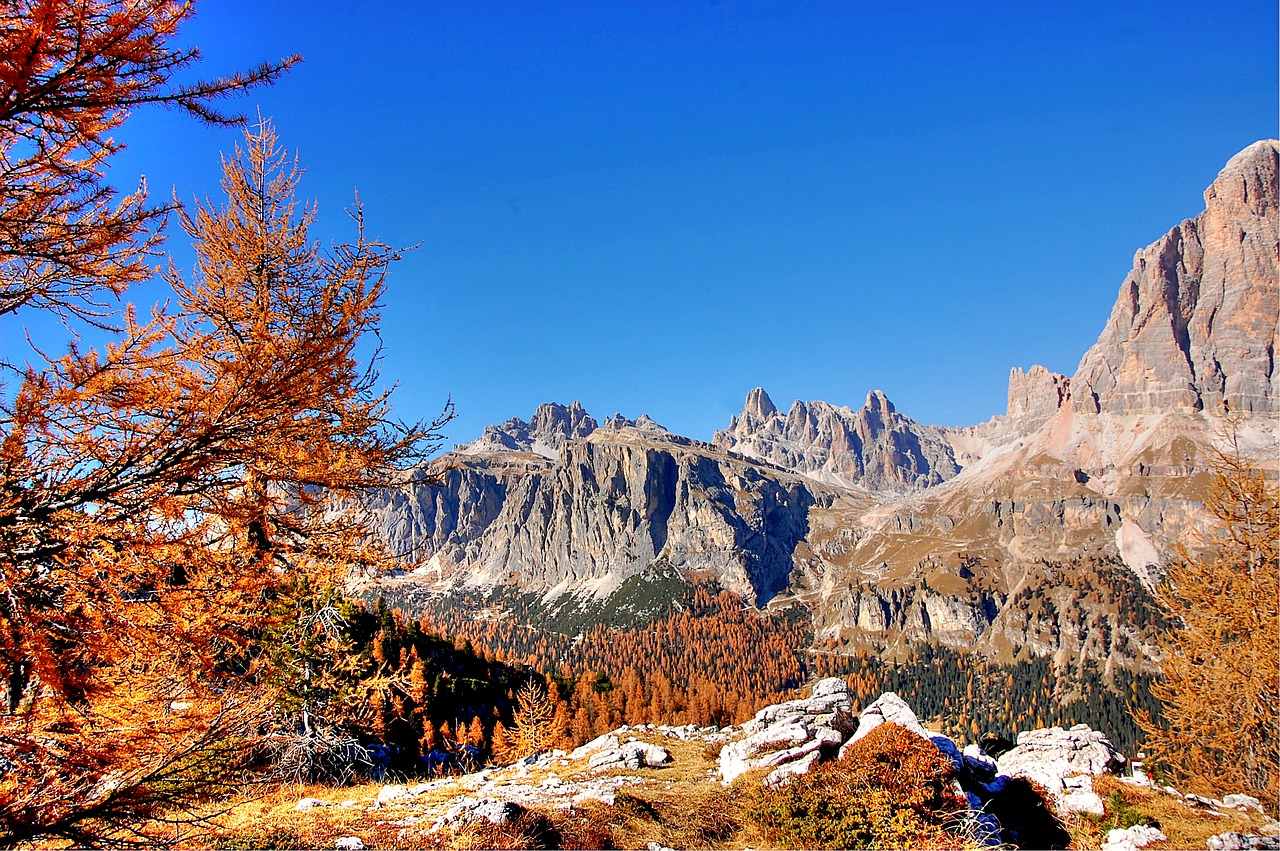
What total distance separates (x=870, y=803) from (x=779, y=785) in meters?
3.29

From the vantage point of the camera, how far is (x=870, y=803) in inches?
475

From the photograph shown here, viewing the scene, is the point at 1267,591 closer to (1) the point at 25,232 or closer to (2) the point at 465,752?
(1) the point at 25,232

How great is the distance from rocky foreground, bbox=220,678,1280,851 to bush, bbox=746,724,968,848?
0.38 meters

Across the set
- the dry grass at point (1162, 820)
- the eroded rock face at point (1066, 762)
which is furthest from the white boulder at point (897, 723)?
the dry grass at point (1162, 820)

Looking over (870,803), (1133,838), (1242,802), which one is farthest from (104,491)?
(1242,802)

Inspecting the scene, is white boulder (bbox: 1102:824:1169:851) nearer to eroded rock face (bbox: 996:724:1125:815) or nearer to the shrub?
the shrub

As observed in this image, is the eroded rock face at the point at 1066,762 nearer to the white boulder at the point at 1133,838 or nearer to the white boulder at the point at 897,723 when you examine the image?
the white boulder at the point at 1133,838

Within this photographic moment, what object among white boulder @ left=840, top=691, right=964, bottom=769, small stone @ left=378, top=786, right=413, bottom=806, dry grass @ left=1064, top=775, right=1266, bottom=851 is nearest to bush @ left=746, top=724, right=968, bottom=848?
white boulder @ left=840, top=691, right=964, bottom=769

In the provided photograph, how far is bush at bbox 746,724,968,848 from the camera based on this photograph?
11445mm

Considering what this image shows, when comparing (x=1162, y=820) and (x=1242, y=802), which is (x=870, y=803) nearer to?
(x=1162, y=820)

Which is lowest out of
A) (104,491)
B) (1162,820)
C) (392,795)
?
(1162,820)

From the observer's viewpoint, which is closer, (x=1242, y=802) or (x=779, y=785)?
(x=779, y=785)

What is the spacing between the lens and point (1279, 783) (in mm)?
14047

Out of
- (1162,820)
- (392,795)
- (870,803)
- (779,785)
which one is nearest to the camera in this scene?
(870,803)
